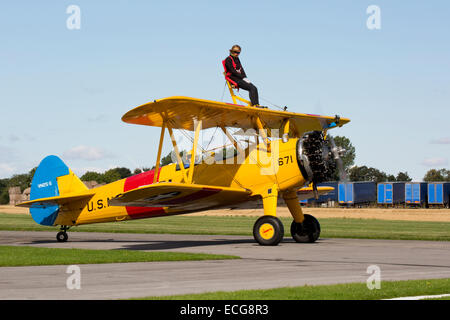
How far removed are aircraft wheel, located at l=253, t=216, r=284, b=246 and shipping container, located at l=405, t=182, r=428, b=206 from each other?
46.8m

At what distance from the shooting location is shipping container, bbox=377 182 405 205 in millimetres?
62531

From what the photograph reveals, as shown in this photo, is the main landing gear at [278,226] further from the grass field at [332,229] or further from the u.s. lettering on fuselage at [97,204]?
the u.s. lettering on fuselage at [97,204]

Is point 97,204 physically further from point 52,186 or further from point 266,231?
point 266,231

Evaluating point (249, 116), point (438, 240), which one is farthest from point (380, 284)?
point (438, 240)

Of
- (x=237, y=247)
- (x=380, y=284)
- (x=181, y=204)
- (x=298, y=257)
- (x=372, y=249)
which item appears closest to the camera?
(x=380, y=284)

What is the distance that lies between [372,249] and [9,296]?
10.8 m

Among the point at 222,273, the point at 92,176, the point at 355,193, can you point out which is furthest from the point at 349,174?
the point at 222,273

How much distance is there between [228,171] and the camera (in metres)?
18.7

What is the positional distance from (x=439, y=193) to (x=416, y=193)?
7.14 ft

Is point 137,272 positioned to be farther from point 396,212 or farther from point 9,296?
point 396,212

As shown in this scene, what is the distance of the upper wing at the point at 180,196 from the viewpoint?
16.4 m

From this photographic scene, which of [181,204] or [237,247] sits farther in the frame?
[181,204]

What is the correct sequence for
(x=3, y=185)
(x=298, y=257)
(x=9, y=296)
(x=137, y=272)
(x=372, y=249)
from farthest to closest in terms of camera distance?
(x=3, y=185) → (x=372, y=249) → (x=298, y=257) → (x=137, y=272) → (x=9, y=296)
